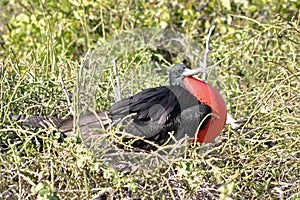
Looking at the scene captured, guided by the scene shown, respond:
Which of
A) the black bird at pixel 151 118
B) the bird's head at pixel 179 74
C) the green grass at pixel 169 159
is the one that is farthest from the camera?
the bird's head at pixel 179 74

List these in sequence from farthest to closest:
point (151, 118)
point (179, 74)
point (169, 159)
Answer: point (179, 74)
point (151, 118)
point (169, 159)

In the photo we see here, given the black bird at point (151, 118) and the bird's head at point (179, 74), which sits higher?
the bird's head at point (179, 74)

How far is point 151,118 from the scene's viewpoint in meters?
2.20

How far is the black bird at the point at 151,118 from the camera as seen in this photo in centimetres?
215

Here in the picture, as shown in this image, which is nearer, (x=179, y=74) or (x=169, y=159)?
(x=169, y=159)

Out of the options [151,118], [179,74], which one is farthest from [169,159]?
[179,74]

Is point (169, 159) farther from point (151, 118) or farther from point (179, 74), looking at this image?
point (179, 74)

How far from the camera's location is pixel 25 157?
1926mm

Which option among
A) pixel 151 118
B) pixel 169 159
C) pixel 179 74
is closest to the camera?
pixel 169 159

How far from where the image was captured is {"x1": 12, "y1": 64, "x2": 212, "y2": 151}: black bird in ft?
7.04

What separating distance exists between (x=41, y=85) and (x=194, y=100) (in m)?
0.53

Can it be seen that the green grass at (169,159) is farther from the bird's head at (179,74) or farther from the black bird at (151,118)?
the bird's head at (179,74)

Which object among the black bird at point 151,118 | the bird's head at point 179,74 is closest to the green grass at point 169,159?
the black bird at point 151,118

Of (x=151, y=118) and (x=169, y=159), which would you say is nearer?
(x=169, y=159)
